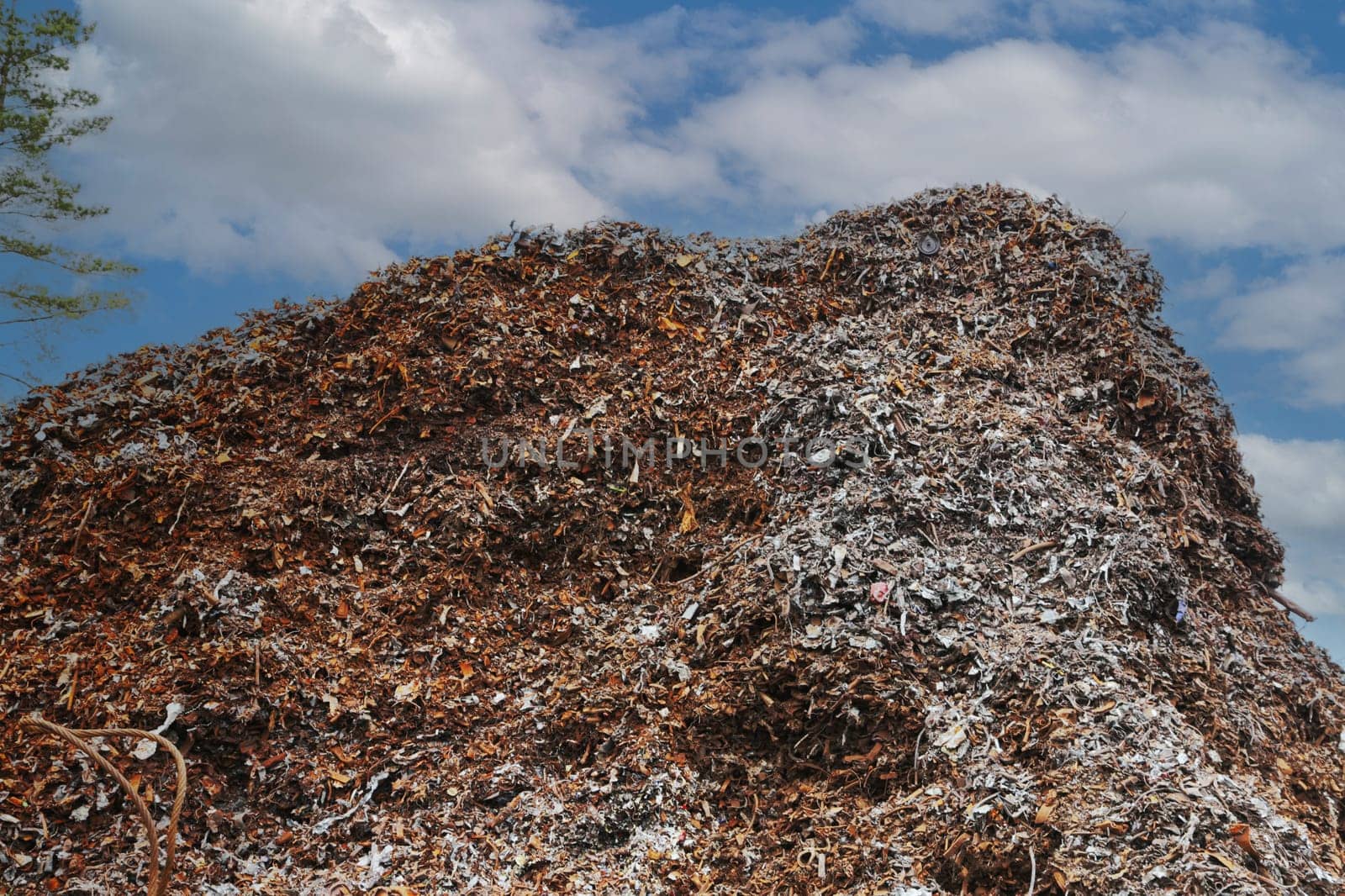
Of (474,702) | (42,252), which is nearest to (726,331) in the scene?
(474,702)

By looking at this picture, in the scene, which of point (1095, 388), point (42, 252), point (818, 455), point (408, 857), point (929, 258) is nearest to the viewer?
point (408, 857)

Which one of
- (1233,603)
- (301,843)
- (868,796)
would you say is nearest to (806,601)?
(868,796)

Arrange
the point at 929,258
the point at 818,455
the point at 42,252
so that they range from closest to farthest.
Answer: the point at 818,455
the point at 929,258
the point at 42,252

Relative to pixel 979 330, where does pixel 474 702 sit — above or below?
below

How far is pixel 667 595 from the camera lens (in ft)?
23.3

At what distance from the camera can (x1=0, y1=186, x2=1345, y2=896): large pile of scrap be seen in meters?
5.42

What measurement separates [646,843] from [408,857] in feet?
4.45

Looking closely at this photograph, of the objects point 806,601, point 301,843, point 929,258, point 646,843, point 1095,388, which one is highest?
point 929,258

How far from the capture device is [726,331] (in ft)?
29.7

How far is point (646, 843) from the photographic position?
562 cm

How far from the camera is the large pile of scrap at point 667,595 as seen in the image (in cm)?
542

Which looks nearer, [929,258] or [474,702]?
[474,702]

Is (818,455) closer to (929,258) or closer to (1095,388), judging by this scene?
(1095,388)

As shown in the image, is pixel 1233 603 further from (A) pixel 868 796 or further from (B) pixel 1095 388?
(A) pixel 868 796
